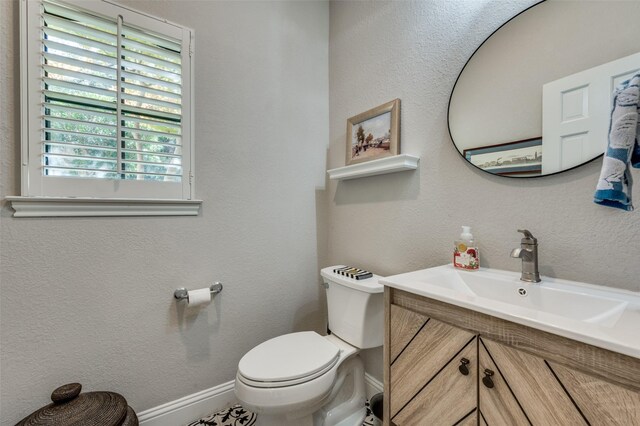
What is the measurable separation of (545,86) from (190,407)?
83.5 inches

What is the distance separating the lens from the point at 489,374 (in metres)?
0.73

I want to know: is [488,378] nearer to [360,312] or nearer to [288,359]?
[360,312]

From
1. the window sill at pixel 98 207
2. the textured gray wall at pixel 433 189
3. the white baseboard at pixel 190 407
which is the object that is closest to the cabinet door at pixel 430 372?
the textured gray wall at pixel 433 189

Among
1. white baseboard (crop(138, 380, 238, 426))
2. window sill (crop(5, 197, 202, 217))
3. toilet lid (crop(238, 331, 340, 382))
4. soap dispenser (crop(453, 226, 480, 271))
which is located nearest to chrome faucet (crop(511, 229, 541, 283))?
soap dispenser (crop(453, 226, 480, 271))

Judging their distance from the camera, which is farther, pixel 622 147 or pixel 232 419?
pixel 232 419

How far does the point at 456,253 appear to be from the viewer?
1.15 meters

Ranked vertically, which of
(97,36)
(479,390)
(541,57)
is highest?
(97,36)

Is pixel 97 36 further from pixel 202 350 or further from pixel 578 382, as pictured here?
pixel 578 382

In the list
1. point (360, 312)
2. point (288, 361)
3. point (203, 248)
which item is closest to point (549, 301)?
point (360, 312)

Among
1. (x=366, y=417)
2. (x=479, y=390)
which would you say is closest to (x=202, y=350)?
(x=366, y=417)

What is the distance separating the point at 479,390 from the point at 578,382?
23 centimetres

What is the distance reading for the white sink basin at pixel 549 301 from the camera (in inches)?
22.8

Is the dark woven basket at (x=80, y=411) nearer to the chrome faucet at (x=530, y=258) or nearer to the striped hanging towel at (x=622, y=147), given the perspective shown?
the chrome faucet at (x=530, y=258)

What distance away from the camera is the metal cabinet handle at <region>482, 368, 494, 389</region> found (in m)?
0.73
